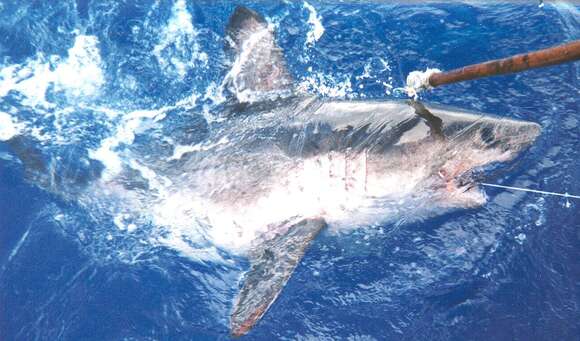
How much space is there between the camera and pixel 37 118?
4723 millimetres

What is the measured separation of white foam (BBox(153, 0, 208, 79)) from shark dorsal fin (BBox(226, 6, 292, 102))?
65cm

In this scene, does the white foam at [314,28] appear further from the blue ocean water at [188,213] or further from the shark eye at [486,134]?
the shark eye at [486,134]

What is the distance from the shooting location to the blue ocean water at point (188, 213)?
3.71 meters

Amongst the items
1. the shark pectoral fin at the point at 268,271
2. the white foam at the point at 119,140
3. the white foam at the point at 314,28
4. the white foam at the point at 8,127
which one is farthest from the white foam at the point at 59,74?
the shark pectoral fin at the point at 268,271

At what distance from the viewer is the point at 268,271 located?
3.45 m

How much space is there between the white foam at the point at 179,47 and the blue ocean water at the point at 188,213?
0.05 feet

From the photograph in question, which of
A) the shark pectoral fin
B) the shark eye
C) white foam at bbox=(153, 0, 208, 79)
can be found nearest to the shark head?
the shark eye

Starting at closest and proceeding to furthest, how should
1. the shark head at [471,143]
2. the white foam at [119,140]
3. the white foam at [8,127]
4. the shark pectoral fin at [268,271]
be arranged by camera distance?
the shark pectoral fin at [268,271]
the shark head at [471,143]
the white foam at [119,140]
the white foam at [8,127]

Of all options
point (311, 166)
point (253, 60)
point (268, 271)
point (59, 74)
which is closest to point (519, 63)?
point (311, 166)

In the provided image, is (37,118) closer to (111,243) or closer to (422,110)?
(111,243)

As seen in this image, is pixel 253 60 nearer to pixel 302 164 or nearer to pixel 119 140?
pixel 302 164

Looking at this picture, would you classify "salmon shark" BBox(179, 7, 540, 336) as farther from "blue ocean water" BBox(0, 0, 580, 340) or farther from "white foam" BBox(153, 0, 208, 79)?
"white foam" BBox(153, 0, 208, 79)

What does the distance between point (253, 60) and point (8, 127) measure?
8.01 feet

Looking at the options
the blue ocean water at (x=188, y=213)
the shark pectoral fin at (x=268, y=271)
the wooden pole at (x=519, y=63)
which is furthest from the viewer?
the blue ocean water at (x=188, y=213)
